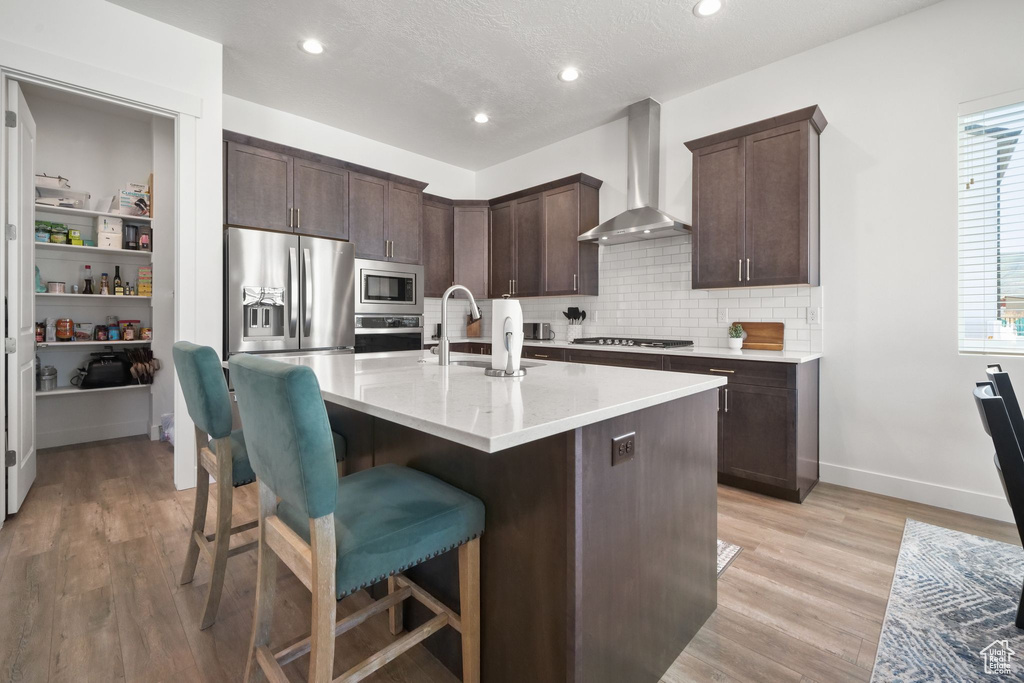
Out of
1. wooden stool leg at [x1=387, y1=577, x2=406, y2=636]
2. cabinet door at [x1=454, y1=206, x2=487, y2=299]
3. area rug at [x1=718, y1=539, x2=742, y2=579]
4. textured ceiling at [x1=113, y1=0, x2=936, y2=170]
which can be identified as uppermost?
textured ceiling at [x1=113, y1=0, x2=936, y2=170]

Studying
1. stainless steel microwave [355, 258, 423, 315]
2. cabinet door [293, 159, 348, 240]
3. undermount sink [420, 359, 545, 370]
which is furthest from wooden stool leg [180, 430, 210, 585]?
cabinet door [293, 159, 348, 240]

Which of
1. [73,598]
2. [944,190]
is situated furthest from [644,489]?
[944,190]

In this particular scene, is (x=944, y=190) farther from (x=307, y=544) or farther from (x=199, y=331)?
(x=199, y=331)

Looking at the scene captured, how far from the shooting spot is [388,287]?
14.1 feet

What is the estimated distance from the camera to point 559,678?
1.10 metres

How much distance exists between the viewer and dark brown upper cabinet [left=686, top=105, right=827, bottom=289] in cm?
291

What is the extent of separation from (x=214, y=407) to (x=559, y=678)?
4.48 feet

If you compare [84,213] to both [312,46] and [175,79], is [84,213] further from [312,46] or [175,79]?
[312,46]

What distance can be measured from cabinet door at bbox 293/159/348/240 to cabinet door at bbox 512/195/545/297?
170 centimetres

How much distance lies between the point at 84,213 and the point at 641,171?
4.62 metres

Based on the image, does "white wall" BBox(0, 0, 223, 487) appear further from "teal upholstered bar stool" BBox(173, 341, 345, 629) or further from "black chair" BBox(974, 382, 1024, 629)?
"black chair" BBox(974, 382, 1024, 629)

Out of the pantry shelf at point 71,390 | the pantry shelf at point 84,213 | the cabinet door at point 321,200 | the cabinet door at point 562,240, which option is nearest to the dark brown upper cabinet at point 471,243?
the cabinet door at point 562,240

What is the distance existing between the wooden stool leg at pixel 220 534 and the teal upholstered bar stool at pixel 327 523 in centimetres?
43

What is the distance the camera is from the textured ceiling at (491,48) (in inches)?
107
